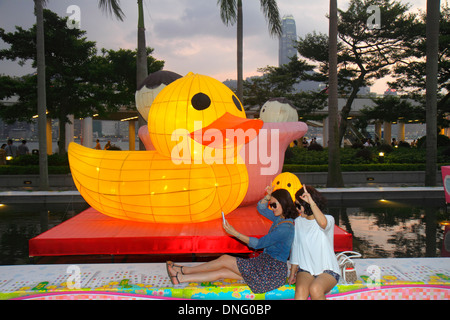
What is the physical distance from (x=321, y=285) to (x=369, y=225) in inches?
207

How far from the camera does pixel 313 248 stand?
3.65m

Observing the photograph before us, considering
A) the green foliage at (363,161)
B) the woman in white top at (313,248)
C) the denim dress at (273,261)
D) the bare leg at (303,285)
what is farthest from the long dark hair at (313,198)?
the green foliage at (363,161)

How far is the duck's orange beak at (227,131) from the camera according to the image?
17.2ft

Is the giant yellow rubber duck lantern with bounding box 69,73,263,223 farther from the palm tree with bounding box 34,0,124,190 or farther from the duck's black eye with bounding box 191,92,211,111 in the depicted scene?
the palm tree with bounding box 34,0,124,190

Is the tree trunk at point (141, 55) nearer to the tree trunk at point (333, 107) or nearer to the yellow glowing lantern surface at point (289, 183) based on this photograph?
the tree trunk at point (333, 107)

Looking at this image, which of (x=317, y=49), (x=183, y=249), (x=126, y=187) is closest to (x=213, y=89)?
(x=126, y=187)

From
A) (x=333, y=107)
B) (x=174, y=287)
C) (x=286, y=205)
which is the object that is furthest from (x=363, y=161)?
(x=174, y=287)

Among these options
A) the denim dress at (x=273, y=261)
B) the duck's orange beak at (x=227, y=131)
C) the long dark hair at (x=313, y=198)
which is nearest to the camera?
the long dark hair at (x=313, y=198)

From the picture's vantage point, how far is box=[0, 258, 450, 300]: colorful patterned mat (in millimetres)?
3854

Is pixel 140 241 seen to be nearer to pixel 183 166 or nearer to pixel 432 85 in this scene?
pixel 183 166

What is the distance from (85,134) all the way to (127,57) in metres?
10.7

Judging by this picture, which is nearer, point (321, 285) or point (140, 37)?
point (321, 285)

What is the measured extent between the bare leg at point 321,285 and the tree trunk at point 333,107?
9293mm
